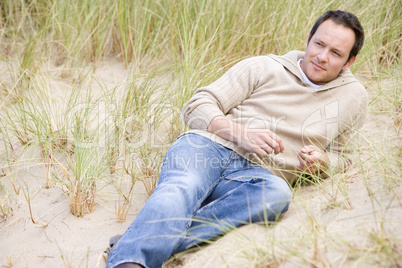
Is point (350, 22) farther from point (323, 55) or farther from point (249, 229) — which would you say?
point (249, 229)

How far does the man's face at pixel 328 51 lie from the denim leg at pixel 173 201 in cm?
73

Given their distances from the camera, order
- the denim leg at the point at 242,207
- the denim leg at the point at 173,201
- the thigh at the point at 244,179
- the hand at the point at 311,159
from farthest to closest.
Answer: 1. the hand at the point at 311,159
2. the thigh at the point at 244,179
3. the denim leg at the point at 242,207
4. the denim leg at the point at 173,201

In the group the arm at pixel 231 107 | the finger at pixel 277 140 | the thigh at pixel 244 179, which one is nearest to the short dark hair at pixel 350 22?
the arm at pixel 231 107

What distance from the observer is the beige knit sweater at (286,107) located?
2.48 meters

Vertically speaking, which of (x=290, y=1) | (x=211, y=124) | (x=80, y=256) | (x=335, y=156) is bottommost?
(x=80, y=256)

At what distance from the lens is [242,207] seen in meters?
2.16

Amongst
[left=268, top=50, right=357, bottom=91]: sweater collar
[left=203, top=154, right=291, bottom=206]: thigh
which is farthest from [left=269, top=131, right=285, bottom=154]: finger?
[left=268, top=50, right=357, bottom=91]: sweater collar

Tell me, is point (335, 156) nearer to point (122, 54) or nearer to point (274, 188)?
point (274, 188)

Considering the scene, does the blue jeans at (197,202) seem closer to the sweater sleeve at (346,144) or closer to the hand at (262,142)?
the hand at (262,142)

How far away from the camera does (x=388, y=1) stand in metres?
3.87

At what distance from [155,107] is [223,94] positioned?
701 mm

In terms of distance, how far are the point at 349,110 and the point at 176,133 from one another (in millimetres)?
1215

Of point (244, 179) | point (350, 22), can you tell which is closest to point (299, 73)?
point (350, 22)

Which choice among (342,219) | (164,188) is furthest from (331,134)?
(164,188)
